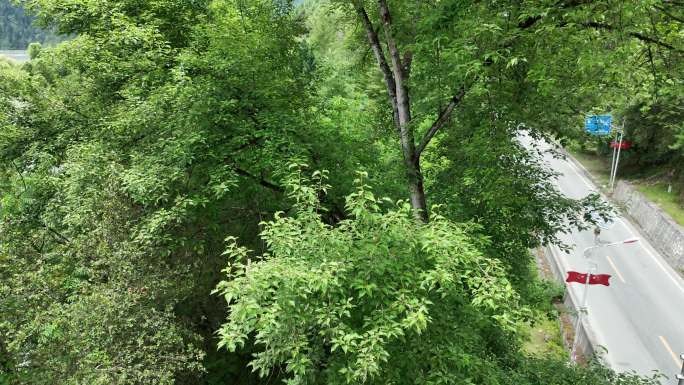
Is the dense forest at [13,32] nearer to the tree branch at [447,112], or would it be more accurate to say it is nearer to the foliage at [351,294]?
the tree branch at [447,112]

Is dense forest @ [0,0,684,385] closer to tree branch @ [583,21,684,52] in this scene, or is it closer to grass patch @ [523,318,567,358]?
tree branch @ [583,21,684,52]

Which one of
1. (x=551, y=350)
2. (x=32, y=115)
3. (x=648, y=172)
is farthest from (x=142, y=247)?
(x=648, y=172)

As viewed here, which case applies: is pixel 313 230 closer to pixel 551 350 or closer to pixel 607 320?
pixel 551 350

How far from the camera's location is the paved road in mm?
15249

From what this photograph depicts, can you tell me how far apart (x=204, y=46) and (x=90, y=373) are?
699 cm

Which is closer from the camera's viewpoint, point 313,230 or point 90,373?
point 313,230

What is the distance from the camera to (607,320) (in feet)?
56.9

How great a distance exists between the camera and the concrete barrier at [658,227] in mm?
21125

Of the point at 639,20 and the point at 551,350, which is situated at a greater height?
the point at 639,20

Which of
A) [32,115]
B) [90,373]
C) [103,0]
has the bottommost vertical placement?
[90,373]

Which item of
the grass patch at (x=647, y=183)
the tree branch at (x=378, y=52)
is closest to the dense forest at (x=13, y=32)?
the grass patch at (x=647, y=183)

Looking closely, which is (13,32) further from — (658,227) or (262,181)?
(658,227)

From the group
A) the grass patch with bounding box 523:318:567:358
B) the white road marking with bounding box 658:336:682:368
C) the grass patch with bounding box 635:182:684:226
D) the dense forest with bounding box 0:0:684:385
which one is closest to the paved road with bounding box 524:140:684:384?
the white road marking with bounding box 658:336:682:368

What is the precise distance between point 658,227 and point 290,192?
77.1 ft
